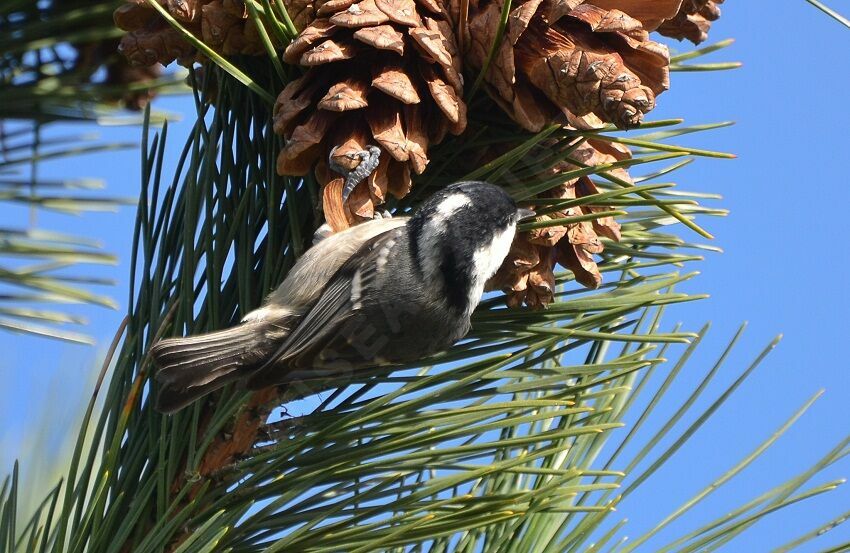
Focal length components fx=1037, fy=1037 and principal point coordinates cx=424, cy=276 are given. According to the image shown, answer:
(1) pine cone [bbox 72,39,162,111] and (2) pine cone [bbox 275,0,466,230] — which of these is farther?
(1) pine cone [bbox 72,39,162,111]

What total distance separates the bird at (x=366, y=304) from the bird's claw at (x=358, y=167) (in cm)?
12

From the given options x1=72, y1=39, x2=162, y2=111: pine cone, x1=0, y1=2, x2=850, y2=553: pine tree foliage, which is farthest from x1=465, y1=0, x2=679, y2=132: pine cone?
x1=72, y1=39, x2=162, y2=111: pine cone

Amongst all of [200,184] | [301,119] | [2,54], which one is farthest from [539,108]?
[2,54]

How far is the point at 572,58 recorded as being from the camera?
103cm

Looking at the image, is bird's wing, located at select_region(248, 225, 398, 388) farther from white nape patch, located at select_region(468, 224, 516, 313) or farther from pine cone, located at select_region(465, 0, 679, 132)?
pine cone, located at select_region(465, 0, 679, 132)

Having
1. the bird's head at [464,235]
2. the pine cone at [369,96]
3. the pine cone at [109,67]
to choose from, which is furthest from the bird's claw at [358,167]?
the pine cone at [109,67]

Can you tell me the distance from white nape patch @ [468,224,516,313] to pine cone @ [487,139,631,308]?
1 cm

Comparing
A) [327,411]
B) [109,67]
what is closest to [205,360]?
[327,411]

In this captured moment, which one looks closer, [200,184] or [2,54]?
[200,184]

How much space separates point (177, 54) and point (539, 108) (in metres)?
0.41

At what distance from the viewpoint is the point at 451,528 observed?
1.01 metres

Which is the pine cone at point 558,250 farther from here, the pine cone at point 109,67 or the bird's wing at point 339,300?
the pine cone at point 109,67

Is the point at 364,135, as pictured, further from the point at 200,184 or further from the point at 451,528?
the point at 451,528

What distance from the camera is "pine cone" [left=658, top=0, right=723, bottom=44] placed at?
1.32m
